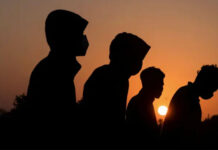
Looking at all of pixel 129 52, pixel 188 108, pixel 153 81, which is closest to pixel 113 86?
pixel 129 52

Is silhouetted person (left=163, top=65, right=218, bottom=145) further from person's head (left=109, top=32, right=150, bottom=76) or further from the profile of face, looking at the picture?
person's head (left=109, top=32, right=150, bottom=76)

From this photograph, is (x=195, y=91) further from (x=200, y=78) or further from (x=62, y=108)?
(x=62, y=108)

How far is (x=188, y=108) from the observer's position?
7.65m

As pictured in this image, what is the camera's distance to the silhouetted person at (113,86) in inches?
206

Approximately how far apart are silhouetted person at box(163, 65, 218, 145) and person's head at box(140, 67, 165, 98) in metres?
0.39

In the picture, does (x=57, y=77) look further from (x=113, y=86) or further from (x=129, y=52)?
(x=129, y=52)

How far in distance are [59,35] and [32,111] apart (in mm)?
1116

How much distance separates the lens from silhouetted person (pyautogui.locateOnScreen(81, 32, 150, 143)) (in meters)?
5.24

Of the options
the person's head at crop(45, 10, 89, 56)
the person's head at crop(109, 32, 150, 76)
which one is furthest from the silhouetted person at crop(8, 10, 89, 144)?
the person's head at crop(109, 32, 150, 76)

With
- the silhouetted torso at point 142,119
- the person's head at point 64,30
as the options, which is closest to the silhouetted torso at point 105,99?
the person's head at point 64,30

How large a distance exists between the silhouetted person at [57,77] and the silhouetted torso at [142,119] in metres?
2.50

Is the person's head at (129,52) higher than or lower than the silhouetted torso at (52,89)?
higher

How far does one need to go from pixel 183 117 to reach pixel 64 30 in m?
3.68

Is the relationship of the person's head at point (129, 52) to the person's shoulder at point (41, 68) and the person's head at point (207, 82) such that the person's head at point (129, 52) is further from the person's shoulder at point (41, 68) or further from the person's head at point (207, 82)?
the person's head at point (207, 82)
